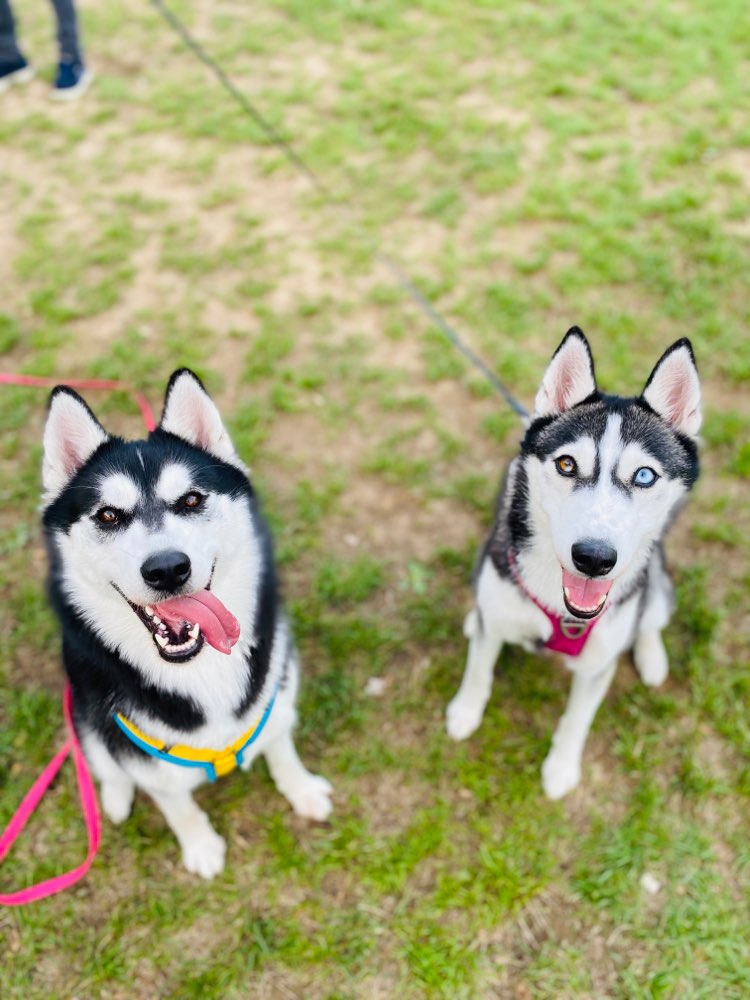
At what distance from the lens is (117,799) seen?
9.93 ft

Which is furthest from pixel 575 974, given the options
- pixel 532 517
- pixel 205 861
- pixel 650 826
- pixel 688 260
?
pixel 688 260

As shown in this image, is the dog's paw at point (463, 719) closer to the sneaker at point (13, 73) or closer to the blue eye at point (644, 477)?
the blue eye at point (644, 477)

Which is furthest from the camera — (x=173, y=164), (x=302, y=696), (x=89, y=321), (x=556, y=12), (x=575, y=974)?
(x=556, y=12)

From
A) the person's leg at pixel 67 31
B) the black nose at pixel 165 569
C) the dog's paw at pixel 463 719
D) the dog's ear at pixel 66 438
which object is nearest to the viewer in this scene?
the black nose at pixel 165 569

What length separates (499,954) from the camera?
2.77 m

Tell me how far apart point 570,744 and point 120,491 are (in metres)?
2.12

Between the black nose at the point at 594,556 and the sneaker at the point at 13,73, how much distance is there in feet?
24.5

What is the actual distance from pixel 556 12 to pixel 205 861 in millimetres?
7971

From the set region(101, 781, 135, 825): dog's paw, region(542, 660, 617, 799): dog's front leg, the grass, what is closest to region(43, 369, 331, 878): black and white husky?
region(101, 781, 135, 825): dog's paw

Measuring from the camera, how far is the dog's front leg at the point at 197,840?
9.20 feet

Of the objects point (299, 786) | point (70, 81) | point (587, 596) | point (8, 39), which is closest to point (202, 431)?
point (587, 596)

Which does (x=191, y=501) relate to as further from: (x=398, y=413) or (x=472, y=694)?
(x=398, y=413)

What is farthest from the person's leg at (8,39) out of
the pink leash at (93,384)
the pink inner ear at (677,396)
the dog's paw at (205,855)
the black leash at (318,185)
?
the dog's paw at (205,855)

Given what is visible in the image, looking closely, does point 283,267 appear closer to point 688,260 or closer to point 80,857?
point 688,260
